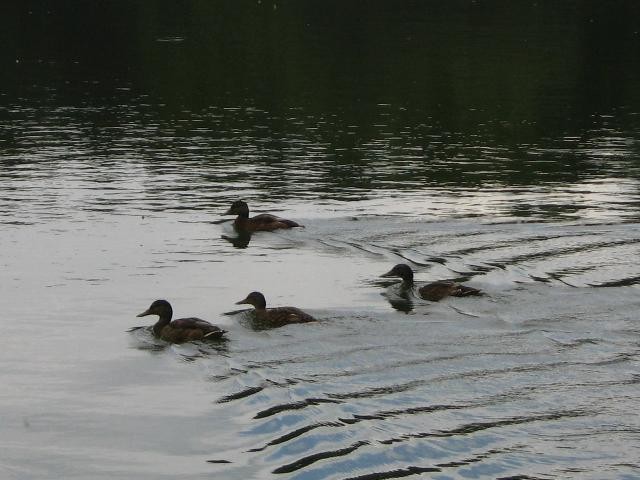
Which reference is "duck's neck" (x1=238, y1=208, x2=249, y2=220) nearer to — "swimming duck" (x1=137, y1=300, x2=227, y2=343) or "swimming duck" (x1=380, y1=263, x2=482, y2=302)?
"swimming duck" (x1=380, y1=263, x2=482, y2=302)

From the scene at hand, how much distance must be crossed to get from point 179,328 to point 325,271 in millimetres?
4660

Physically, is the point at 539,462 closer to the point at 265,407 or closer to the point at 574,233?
the point at 265,407

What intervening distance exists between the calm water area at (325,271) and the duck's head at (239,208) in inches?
17.8

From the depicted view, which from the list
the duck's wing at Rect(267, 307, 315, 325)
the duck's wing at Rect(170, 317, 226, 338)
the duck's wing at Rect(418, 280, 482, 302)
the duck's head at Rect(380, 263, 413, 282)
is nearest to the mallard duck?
the duck's head at Rect(380, 263, 413, 282)

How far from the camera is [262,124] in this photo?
41.8 m

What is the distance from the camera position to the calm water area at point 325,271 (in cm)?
1513

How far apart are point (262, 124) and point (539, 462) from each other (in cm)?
2852

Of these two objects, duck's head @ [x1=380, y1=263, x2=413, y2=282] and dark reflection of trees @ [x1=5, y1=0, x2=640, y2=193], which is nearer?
duck's head @ [x1=380, y1=263, x2=413, y2=282]

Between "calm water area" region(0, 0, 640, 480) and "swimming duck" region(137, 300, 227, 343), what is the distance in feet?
0.76

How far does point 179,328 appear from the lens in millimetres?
19172

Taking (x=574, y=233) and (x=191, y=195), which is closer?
(x=574, y=233)

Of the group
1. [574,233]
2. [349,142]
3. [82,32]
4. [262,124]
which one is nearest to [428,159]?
[349,142]

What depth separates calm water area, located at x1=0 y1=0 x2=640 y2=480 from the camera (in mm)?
15133

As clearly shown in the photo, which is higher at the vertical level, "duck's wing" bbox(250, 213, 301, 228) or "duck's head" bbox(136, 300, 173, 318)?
"duck's head" bbox(136, 300, 173, 318)
